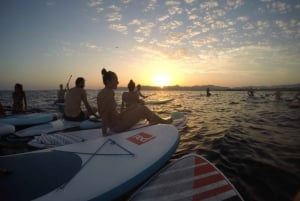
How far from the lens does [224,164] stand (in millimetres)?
4855

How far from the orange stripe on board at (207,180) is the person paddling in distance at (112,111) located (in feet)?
9.33

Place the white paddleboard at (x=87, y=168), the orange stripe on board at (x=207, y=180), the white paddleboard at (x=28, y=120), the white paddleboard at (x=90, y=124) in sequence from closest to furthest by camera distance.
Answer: the white paddleboard at (x=87, y=168) → the orange stripe on board at (x=207, y=180) → the white paddleboard at (x=90, y=124) → the white paddleboard at (x=28, y=120)

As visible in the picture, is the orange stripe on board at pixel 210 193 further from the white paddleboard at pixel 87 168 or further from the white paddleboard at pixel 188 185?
the white paddleboard at pixel 87 168

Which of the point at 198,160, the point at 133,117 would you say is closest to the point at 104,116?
the point at 133,117

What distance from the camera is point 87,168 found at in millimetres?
3281

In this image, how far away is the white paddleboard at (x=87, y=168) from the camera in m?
2.66

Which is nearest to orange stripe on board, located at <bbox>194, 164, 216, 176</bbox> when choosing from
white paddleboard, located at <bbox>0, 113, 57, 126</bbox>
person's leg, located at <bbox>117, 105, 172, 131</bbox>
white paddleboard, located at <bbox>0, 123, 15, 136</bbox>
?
person's leg, located at <bbox>117, 105, 172, 131</bbox>

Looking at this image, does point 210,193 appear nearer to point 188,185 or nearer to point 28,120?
point 188,185

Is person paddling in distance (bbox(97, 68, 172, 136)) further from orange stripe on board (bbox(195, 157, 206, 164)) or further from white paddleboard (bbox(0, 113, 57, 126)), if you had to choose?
white paddleboard (bbox(0, 113, 57, 126))

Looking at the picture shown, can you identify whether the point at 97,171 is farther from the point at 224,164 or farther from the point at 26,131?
the point at 26,131

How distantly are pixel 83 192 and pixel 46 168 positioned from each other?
1060 millimetres

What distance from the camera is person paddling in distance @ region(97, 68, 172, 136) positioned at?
16.9 ft

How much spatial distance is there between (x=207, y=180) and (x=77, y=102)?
606cm

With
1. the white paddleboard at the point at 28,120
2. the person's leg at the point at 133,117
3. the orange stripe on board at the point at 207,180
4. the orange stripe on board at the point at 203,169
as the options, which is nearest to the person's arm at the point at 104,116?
the person's leg at the point at 133,117
